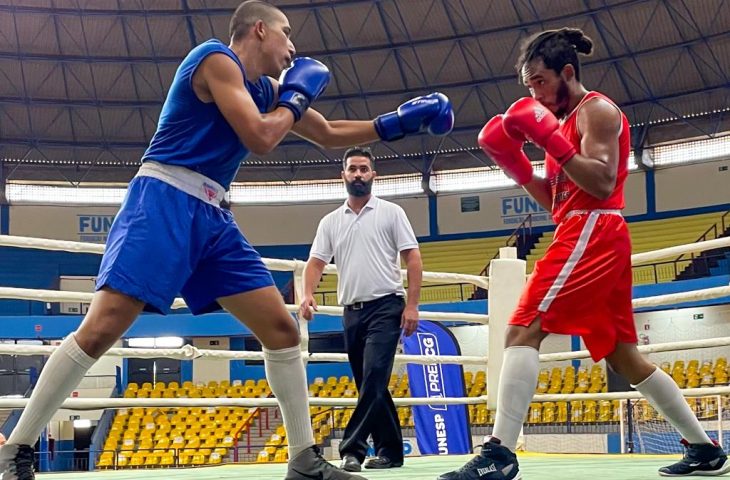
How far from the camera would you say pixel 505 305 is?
4.28 m

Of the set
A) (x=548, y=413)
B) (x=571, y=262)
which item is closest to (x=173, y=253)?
(x=571, y=262)

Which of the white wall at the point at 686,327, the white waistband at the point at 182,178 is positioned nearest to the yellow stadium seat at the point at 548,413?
the white wall at the point at 686,327

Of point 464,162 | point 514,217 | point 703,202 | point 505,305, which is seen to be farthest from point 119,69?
point 505,305

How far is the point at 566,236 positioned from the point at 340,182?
17.6 meters

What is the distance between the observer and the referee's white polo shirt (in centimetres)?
372

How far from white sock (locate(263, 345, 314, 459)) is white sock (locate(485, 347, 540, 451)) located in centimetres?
56

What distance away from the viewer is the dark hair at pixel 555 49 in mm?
2516

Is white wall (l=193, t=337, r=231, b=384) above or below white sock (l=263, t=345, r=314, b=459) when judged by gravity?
below

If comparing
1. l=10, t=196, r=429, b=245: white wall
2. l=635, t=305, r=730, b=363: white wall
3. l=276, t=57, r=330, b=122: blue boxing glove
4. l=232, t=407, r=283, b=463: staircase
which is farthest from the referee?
l=10, t=196, r=429, b=245: white wall

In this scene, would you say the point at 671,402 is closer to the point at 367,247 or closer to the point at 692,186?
the point at 367,247

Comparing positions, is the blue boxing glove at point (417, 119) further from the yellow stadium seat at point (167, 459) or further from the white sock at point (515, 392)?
the yellow stadium seat at point (167, 459)

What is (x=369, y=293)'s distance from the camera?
12.1ft

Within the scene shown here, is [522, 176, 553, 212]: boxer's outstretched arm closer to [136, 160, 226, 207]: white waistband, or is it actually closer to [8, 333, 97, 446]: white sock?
[136, 160, 226, 207]: white waistband

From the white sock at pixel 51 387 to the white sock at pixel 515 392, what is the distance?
115 centimetres
